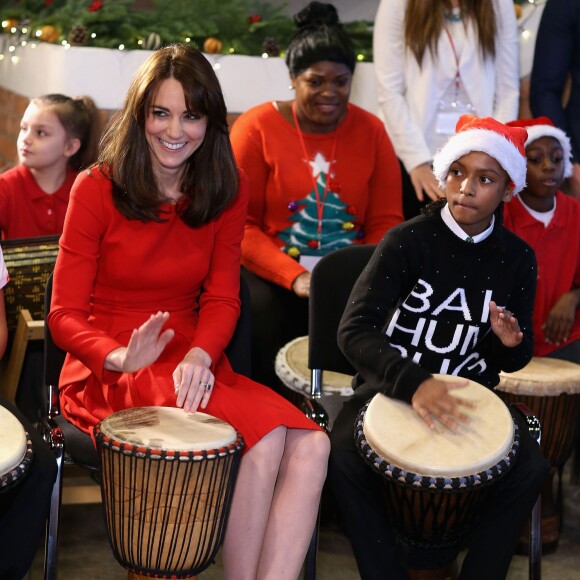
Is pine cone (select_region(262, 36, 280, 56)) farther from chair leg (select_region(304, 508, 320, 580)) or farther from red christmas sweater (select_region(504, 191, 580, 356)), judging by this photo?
chair leg (select_region(304, 508, 320, 580))

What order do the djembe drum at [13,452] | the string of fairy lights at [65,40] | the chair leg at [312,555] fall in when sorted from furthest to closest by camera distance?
the string of fairy lights at [65,40] → the chair leg at [312,555] → the djembe drum at [13,452]

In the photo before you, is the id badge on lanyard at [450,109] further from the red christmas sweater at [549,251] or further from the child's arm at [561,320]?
the child's arm at [561,320]

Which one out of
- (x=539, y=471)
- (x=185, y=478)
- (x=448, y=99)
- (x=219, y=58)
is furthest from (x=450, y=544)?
(x=219, y=58)

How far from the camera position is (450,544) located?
2762 millimetres

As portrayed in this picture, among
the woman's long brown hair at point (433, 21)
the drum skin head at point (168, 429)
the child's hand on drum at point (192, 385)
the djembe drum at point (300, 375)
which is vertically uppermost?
the woman's long brown hair at point (433, 21)

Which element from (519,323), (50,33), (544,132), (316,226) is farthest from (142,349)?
(50,33)

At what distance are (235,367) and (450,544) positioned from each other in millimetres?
776

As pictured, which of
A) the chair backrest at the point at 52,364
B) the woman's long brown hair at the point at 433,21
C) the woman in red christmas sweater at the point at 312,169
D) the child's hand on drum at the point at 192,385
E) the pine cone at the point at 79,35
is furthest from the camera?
the pine cone at the point at 79,35

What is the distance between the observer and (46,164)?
413 centimetres

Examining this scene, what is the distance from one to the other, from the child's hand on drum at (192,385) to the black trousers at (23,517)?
371 millimetres

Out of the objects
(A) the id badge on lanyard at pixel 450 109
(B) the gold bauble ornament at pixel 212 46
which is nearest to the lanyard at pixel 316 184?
(A) the id badge on lanyard at pixel 450 109

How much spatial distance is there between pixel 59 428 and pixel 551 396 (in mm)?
1449

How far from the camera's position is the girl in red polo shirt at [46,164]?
4047 millimetres

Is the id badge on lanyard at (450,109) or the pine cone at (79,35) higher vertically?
the pine cone at (79,35)
